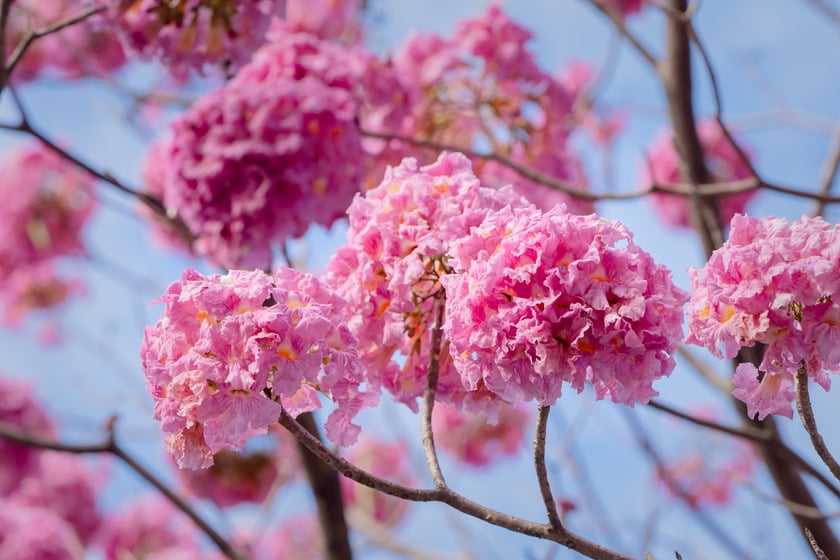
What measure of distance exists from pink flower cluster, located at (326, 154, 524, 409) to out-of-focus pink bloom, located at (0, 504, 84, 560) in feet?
12.7

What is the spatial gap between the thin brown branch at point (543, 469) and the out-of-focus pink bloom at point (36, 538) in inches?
164


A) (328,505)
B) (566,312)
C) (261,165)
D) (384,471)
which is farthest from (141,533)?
(566,312)

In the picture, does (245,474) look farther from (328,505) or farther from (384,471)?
(328,505)

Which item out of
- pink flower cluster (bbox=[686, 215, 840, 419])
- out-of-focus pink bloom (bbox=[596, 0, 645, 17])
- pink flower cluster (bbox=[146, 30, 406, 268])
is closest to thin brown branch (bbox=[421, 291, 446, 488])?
pink flower cluster (bbox=[686, 215, 840, 419])

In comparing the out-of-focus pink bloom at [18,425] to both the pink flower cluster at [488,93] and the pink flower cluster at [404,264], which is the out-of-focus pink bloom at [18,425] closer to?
the pink flower cluster at [488,93]

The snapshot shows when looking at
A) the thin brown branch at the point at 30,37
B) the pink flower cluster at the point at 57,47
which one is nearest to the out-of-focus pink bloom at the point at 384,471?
the pink flower cluster at the point at 57,47

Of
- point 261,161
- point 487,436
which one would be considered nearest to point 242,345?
point 261,161

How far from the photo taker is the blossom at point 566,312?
1.38m

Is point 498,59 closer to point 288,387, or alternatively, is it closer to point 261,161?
point 261,161

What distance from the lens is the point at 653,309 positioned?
4.58ft

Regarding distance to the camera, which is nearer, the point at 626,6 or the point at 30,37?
the point at 30,37

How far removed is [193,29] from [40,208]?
143 inches

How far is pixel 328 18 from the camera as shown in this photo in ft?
16.8

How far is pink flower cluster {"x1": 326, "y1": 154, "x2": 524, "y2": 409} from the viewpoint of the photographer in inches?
65.1
